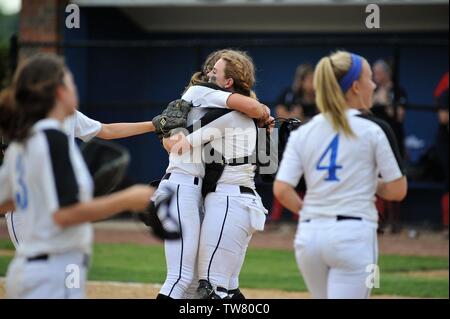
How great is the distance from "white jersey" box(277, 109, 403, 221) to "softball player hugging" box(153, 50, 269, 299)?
59.1 inches

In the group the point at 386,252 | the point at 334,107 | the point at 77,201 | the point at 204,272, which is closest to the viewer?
the point at 77,201

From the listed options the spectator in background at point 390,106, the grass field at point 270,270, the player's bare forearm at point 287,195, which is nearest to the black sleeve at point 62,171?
the player's bare forearm at point 287,195

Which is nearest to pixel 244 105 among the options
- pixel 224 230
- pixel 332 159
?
pixel 224 230

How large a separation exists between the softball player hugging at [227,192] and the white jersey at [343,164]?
154 centimetres

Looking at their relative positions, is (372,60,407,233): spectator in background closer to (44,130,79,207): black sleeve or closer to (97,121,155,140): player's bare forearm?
(97,121,155,140): player's bare forearm

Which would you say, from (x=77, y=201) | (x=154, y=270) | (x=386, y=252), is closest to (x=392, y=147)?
(x=77, y=201)

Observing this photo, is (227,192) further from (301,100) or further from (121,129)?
(301,100)

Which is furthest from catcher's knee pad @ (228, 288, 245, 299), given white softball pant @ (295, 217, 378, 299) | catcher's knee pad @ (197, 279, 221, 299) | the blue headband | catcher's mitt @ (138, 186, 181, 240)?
the blue headband

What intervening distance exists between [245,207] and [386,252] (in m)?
7.02

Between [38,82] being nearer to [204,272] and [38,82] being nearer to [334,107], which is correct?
[334,107]

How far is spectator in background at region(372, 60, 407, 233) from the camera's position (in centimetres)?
1429

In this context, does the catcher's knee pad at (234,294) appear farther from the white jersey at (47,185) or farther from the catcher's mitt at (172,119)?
the white jersey at (47,185)

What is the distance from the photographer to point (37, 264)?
13.5 feet

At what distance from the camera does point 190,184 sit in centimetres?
635
